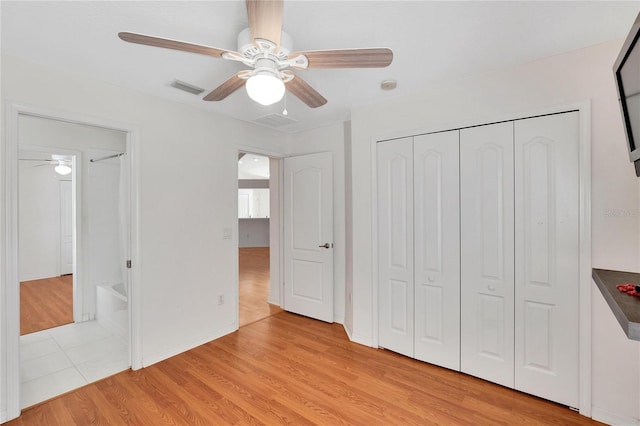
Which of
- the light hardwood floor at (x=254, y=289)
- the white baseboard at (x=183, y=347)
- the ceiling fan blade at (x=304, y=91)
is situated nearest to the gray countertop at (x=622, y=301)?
the ceiling fan blade at (x=304, y=91)

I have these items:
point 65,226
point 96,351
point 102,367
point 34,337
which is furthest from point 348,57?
point 65,226

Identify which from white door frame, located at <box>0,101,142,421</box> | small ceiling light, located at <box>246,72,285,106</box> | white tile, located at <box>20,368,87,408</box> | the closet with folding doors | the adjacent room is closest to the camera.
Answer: small ceiling light, located at <box>246,72,285,106</box>

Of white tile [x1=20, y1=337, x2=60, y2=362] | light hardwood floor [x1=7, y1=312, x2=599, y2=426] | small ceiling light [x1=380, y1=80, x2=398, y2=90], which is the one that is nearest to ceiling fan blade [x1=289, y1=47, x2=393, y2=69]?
small ceiling light [x1=380, y1=80, x2=398, y2=90]

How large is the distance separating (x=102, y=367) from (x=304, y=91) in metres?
2.96

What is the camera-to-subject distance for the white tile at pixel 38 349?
2.74 metres

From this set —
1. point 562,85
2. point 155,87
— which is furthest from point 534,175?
point 155,87

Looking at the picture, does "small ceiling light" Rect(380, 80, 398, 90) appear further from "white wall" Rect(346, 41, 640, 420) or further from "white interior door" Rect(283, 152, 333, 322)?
"white interior door" Rect(283, 152, 333, 322)

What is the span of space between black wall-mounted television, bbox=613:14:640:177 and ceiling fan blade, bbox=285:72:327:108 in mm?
1434

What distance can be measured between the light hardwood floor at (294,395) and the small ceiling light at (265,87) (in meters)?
2.05

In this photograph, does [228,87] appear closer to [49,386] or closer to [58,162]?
[49,386]

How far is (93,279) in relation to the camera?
3637mm

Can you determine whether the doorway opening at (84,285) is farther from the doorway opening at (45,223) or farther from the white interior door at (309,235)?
the white interior door at (309,235)

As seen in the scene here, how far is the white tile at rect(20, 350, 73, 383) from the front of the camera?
2.44 metres

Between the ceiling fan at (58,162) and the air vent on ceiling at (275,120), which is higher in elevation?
the air vent on ceiling at (275,120)
